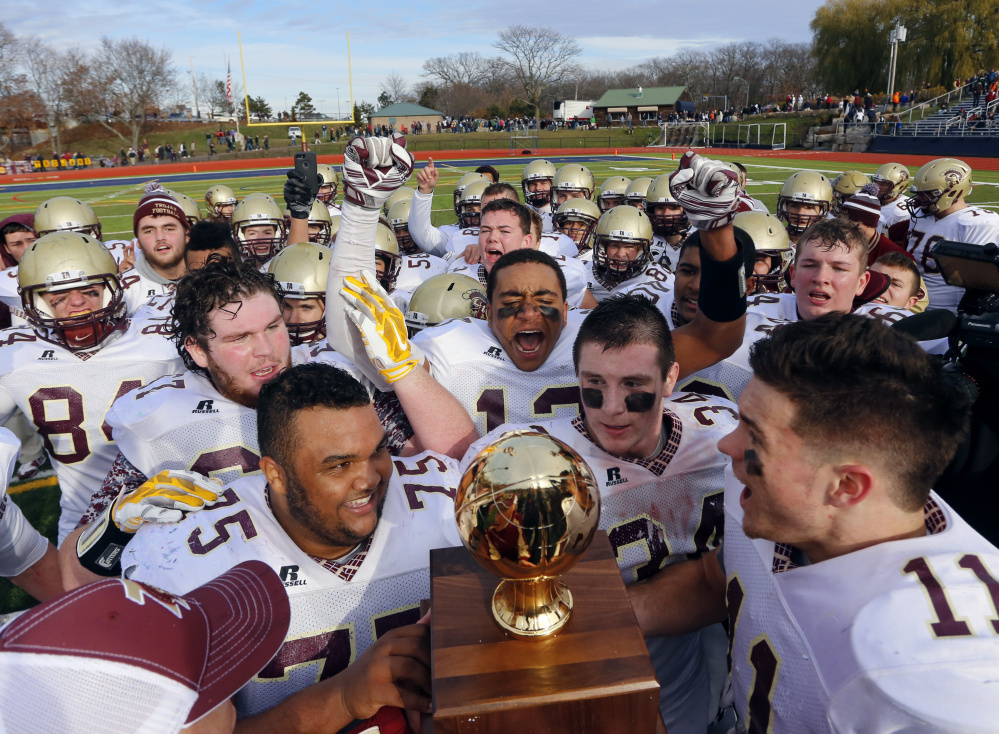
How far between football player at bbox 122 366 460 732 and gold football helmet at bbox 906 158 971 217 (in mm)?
7962

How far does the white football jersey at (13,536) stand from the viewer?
243 cm

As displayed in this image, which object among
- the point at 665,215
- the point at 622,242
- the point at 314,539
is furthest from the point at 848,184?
the point at 314,539

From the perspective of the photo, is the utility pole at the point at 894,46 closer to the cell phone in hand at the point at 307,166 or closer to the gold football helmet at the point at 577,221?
the gold football helmet at the point at 577,221

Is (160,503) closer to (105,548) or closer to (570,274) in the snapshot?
(105,548)

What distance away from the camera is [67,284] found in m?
3.66

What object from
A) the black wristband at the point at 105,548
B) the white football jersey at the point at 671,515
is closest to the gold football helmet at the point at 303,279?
the black wristband at the point at 105,548

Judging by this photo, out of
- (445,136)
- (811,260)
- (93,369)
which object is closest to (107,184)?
(445,136)

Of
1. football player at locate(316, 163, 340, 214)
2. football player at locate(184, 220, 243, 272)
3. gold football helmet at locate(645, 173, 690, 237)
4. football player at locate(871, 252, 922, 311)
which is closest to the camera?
football player at locate(871, 252, 922, 311)

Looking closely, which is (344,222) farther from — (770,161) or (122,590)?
(770,161)

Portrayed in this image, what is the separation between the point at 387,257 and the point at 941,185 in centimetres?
643

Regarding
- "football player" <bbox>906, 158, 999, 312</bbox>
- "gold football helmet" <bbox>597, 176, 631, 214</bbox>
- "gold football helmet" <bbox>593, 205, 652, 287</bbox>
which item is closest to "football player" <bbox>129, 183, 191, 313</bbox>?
"gold football helmet" <bbox>593, 205, 652, 287</bbox>

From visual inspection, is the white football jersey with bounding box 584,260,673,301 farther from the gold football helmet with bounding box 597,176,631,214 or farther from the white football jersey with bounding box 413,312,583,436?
the gold football helmet with bounding box 597,176,631,214

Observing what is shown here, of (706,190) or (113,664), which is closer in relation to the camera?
(113,664)

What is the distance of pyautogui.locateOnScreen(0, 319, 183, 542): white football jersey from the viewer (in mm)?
3490
